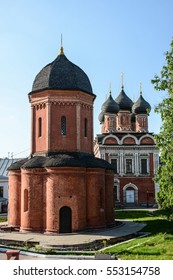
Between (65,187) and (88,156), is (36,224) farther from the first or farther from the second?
(88,156)

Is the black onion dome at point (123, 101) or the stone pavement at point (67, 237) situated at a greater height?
the black onion dome at point (123, 101)

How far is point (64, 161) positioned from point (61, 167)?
1.41 ft

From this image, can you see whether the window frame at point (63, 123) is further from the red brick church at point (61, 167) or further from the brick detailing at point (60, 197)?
the brick detailing at point (60, 197)

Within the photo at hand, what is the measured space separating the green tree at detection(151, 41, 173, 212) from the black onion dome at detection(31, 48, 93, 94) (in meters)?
8.44

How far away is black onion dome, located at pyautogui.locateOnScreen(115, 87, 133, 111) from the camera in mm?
→ 46719

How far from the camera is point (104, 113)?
4581cm

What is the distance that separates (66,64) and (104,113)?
73.8ft

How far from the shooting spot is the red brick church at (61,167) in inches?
802

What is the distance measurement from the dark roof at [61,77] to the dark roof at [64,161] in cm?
442

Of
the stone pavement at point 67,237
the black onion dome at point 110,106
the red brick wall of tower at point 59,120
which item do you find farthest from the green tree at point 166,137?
the black onion dome at point 110,106

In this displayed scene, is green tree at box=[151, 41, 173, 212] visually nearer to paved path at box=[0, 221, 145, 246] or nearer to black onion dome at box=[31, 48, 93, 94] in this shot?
paved path at box=[0, 221, 145, 246]

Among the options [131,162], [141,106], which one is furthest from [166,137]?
[141,106]
